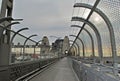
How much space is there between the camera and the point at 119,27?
609cm

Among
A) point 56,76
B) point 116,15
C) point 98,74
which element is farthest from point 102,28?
point 56,76

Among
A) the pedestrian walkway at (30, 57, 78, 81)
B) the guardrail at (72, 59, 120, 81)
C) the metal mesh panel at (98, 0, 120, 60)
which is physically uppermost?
the metal mesh panel at (98, 0, 120, 60)

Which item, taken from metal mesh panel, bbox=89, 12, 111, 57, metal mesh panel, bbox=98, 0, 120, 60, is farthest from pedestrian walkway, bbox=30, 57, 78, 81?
metal mesh panel, bbox=98, 0, 120, 60

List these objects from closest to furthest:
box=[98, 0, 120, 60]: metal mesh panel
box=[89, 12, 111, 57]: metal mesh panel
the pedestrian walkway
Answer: box=[98, 0, 120, 60]: metal mesh panel
box=[89, 12, 111, 57]: metal mesh panel
the pedestrian walkway

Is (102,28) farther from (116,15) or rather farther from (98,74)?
(98,74)

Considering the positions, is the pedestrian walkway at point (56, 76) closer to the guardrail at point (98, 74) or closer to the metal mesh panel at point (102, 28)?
the metal mesh panel at point (102, 28)

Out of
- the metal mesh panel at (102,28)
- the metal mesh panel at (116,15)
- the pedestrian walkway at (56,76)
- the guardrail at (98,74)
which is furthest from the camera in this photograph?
the pedestrian walkway at (56,76)

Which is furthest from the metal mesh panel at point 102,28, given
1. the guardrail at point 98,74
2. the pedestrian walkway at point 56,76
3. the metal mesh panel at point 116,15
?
the pedestrian walkway at point 56,76

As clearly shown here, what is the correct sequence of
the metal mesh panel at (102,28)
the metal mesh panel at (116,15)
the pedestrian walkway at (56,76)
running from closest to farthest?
1. the metal mesh panel at (116,15)
2. the metal mesh panel at (102,28)
3. the pedestrian walkway at (56,76)

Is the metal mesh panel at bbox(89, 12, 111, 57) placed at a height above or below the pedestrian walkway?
above

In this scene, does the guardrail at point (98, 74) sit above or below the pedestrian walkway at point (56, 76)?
above

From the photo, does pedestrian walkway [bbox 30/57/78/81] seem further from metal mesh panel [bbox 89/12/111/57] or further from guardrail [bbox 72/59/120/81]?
guardrail [bbox 72/59/120/81]

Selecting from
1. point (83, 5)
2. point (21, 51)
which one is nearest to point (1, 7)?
point (21, 51)

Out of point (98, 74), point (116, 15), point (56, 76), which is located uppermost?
point (116, 15)
